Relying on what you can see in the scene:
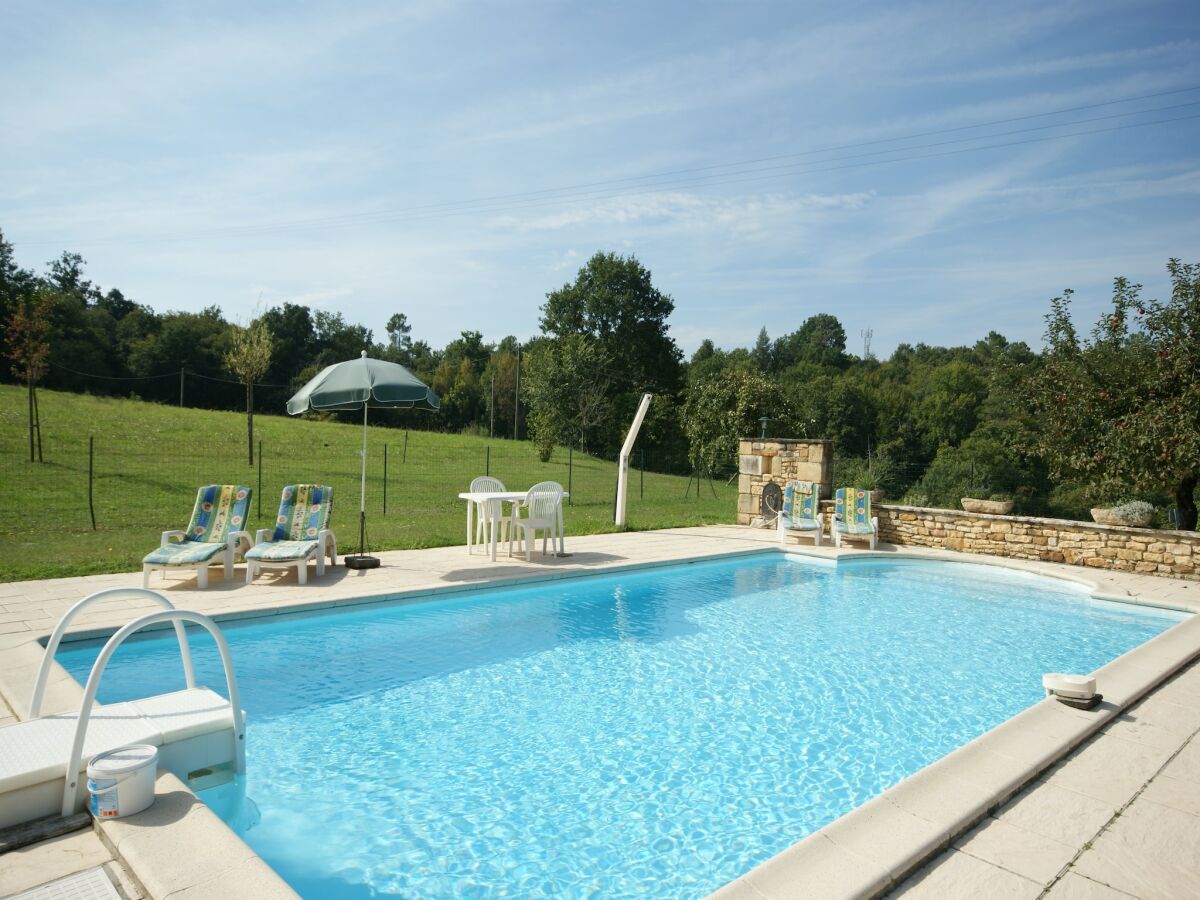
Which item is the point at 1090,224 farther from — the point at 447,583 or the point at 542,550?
the point at 447,583

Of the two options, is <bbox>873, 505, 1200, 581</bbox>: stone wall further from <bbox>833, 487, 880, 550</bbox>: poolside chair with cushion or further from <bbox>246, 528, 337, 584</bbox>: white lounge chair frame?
<bbox>246, 528, 337, 584</bbox>: white lounge chair frame

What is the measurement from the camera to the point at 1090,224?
41.0 ft

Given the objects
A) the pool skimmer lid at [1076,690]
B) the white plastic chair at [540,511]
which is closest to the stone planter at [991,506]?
the white plastic chair at [540,511]

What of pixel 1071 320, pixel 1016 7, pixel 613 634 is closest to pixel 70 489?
pixel 613 634

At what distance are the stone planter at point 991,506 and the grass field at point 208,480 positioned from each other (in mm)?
4007

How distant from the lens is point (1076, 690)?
3.89 m

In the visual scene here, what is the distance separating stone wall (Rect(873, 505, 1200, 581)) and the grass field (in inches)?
125

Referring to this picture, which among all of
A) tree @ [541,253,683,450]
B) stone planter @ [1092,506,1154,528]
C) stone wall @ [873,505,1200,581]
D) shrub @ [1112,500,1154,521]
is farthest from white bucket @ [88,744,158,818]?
tree @ [541,253,683,450]

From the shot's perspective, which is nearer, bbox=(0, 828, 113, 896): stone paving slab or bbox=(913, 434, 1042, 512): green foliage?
bbox=(0, 828, 113, 896): stone paving slab

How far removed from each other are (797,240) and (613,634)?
12267 mm

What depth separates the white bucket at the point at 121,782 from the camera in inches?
92.5

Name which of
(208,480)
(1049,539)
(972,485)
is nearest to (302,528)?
(208,480)

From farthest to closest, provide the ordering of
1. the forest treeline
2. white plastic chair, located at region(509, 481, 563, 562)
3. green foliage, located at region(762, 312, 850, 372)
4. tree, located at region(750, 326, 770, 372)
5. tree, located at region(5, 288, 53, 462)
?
1. tree, located at region(750, 326, 770, 372)
2. green foliage, located at region(762, 312, 850, 372)
3. tree, located at region(5, 288, 53, 462)
4. the forest treeline
5. white plastic chair, located at region(509, 481, 563, 562)

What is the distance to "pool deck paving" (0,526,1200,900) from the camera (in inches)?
87.1
